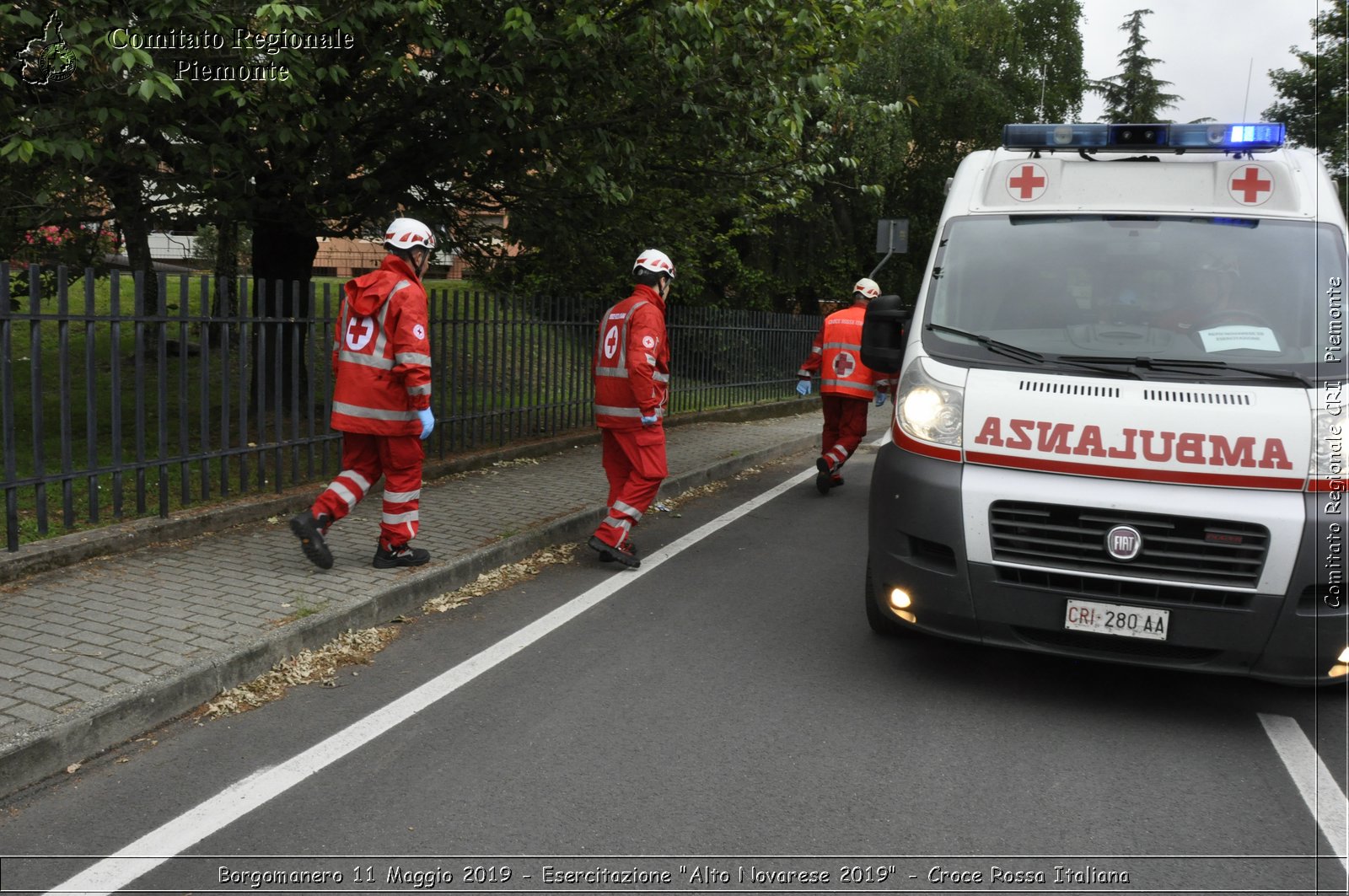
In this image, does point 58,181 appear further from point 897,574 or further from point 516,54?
point 897,574

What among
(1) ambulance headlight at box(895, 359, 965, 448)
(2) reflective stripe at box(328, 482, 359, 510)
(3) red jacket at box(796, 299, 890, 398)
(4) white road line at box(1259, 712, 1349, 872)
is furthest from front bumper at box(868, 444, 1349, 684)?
(3) red jacket at box(796, 299, 890, 398)

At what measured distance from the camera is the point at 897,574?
5000 mm

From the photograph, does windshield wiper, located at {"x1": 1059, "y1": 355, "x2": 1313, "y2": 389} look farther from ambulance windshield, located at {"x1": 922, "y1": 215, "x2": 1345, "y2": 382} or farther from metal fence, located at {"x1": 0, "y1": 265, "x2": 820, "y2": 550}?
metal fence, located at {"x1": 0, "y1": 265, "x2": 820, "y2": 550}

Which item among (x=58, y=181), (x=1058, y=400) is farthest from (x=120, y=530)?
(x=1058, y=400)

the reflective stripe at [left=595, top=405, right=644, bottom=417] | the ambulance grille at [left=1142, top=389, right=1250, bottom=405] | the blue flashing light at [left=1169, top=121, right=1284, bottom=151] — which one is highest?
the blue flashing light at [left=1169, top=121, right=1284, bottom=151]

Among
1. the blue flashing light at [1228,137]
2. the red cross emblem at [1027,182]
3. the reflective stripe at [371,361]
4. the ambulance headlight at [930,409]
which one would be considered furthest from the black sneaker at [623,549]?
the blue flashing light at [1228,137]

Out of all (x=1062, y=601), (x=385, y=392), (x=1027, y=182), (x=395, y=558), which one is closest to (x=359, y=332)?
(x=385, y=392)

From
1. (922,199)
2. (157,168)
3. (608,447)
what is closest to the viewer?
(608,447)

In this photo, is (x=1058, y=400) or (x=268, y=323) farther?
(x=268, y=323)

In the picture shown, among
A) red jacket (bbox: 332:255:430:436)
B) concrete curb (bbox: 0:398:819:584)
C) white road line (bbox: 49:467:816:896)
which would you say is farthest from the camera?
red jacket (bbox: 332:255:430:436)

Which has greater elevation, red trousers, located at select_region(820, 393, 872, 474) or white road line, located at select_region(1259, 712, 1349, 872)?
red trousers, located at select_region(820, 393, 872, 474)

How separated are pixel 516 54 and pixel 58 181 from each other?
322cm

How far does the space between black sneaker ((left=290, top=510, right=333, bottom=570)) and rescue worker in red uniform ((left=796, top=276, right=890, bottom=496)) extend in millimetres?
5239

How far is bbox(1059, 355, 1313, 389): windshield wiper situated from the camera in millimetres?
4699
